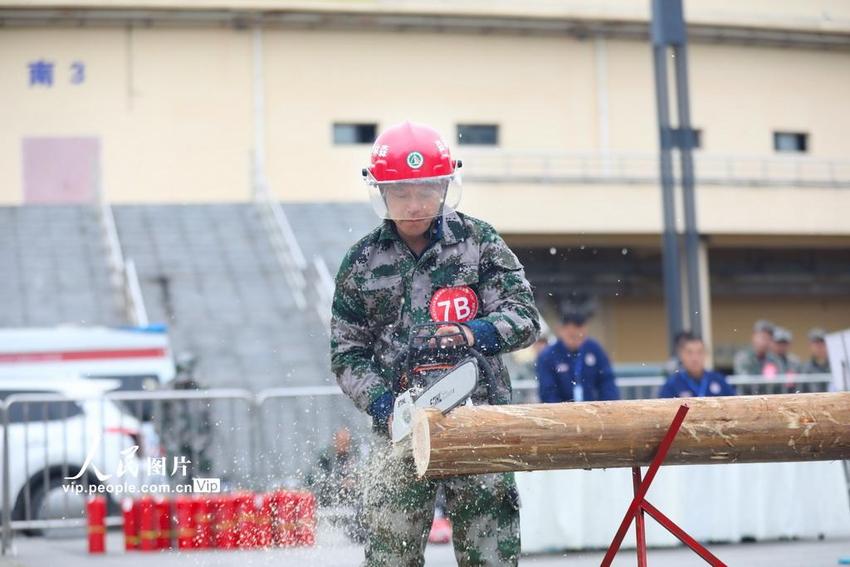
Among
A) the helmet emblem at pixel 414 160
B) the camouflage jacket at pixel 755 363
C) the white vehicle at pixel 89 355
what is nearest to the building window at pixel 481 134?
the white vehicle at pixel 89 355

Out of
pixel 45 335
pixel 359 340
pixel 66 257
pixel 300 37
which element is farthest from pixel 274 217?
pixel 359 340

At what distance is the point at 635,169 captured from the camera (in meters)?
26.3

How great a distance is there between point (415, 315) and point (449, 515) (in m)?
0.74

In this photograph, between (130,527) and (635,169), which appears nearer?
(130,527)

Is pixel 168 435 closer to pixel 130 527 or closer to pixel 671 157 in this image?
pixel 130 527

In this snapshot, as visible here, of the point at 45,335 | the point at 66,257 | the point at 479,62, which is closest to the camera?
the point at 45,335

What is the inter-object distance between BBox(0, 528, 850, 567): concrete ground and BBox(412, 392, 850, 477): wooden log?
3.55 m

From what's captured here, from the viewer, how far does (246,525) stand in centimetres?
985

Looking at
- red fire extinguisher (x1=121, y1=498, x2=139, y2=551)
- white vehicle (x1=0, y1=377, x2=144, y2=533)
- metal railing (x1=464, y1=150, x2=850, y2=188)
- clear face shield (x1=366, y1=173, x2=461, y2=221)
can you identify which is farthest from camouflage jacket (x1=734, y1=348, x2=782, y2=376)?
metal railing (x1=464, y1=150, x2=850, y2=188)

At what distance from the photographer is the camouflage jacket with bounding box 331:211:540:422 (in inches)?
202

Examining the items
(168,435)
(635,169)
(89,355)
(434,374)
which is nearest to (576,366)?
(168,435)

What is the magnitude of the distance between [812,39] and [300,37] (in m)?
10.8

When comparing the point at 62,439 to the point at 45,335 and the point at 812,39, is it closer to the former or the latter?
the point at 45,335

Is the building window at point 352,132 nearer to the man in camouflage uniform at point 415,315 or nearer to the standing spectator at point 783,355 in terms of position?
the standing spectator at point 783,355
